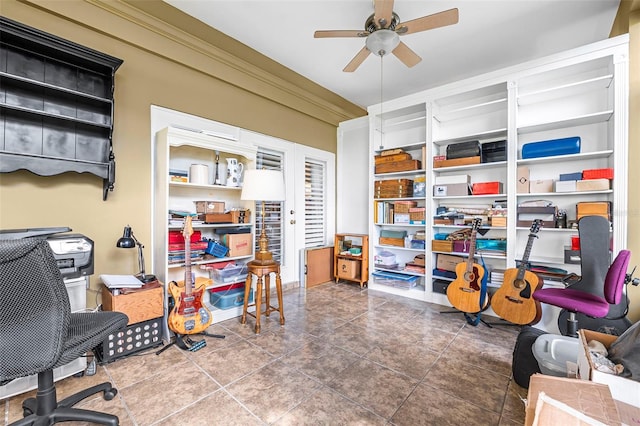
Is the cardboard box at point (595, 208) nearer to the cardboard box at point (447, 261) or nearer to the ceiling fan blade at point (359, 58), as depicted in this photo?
the cardboard box at point (447, 261)

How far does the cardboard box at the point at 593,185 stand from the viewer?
8.30 ft

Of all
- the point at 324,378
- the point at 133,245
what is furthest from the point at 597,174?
the point at 133,245

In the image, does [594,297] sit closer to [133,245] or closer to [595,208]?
[595,208]

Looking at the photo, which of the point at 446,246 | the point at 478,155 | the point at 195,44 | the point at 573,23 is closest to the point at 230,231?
the point at 195,44

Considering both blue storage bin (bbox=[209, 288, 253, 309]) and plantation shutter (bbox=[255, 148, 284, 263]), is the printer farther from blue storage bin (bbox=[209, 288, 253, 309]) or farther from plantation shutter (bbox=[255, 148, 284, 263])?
plantation shutter (bbox=[255, 148, 284, 263])

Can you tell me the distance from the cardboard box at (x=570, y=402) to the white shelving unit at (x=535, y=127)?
2.26m

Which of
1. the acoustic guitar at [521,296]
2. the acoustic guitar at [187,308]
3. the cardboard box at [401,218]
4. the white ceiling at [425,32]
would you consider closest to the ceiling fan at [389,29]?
the white ceiling at [425,32]

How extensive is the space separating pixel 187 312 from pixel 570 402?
93.9 inches

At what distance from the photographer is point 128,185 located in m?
2.52

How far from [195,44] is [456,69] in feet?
10.1

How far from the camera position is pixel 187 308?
2.32m

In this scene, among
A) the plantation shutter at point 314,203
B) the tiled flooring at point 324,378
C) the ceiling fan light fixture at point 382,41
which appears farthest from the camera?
the plantation shutter at point 314,203

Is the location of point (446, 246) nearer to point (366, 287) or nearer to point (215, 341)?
point (366, 287)

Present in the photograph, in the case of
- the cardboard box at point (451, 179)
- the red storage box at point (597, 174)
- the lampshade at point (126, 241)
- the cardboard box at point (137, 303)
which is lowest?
the cardboard box at point (137, 303)
